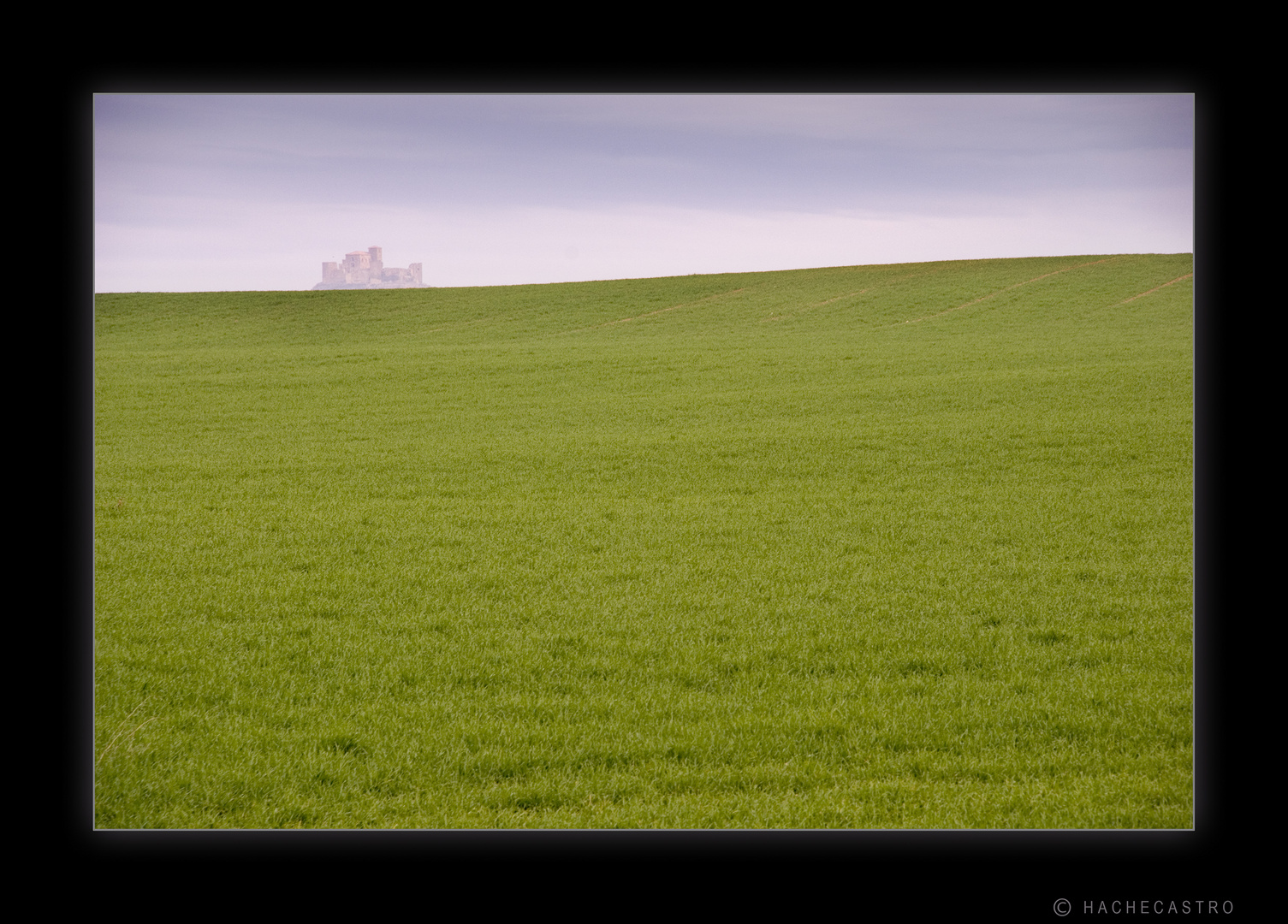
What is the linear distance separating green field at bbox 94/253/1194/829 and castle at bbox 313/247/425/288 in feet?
9.00

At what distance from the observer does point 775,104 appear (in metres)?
8.45

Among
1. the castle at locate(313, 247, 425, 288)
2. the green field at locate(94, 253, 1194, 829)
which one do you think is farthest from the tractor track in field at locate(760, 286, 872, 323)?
the castle at locate(313, 247, 425, 288)

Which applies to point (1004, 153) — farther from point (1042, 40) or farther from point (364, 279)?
point (364, 279)

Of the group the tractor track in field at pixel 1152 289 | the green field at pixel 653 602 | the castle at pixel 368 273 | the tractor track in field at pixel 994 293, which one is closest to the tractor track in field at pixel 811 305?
the tractor track in field at pixel 994 293

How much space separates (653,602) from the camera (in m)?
7.68

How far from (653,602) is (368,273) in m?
6.85

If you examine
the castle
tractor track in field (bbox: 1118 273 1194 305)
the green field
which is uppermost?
tractor track in field (bbox: 1118 273 1194 305)

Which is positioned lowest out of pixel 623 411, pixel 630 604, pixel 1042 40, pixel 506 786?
pixel 506 786

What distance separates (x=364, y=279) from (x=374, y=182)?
2.34 metres

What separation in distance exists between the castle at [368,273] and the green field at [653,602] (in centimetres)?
274

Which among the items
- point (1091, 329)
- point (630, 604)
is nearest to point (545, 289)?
point (1091, 329)

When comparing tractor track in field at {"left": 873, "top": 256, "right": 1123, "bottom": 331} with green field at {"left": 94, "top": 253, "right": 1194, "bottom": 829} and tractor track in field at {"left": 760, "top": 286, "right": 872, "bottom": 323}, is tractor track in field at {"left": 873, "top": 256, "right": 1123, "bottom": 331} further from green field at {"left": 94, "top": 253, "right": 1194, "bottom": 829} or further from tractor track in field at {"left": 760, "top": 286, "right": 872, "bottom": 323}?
green field at {"left": 94, "top": 253, "right": 1194, "bottom": 829}

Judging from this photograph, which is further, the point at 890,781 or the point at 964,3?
the point at 964,3

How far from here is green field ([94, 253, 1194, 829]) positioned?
489 centimetres
